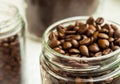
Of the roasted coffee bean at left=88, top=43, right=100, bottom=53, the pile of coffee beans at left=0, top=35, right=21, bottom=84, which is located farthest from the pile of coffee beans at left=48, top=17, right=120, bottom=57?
the pile of coffee beans at left=0, top=35, right=21, bottom=84

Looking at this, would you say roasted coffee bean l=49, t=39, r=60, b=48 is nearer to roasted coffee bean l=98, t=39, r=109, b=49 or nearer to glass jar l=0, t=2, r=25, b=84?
roasted coffee bean l=98, t=39, r=109, b=49

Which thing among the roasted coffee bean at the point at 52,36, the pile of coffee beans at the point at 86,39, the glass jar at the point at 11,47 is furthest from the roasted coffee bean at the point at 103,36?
the glass jar at the point at 11,47

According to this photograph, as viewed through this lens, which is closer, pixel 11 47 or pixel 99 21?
pixel 99 21

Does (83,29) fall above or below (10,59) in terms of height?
above

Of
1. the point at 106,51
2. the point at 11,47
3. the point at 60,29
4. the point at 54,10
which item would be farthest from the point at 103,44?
the point at 54,10

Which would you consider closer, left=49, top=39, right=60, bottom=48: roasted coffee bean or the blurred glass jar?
left=49, top=39, right=60, bottom=48: roasted coffee bean

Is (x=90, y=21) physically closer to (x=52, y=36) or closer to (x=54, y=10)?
(x=52, y=36)
